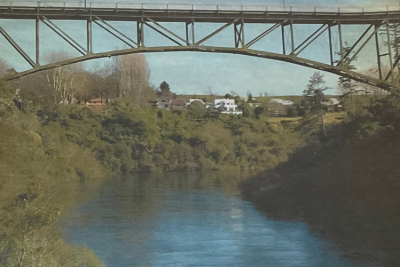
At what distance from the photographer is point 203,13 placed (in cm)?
571

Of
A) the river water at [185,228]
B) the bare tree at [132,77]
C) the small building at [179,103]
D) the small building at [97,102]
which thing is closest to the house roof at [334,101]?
the river water at [185,228]

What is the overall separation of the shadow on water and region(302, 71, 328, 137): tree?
0.52 meters

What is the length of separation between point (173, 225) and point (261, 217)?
1207 mm

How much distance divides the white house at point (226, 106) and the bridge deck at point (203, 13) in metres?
1.12

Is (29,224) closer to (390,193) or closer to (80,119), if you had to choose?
(80,119)

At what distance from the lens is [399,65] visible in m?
6.25

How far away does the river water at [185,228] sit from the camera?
545 cm

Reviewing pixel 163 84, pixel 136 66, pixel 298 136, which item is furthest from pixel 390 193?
pixel 136 66

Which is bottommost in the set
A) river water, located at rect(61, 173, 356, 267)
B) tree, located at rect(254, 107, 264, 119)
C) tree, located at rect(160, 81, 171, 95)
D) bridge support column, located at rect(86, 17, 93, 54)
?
river water, located at rect(61, 173, 356, 267)

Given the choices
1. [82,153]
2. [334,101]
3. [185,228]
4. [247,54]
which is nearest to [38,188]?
[82,153]

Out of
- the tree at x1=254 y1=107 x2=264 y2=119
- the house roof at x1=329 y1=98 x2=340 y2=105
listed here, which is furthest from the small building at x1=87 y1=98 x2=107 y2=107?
the house roof at x1=329 y1=98 x2=340 y2=105

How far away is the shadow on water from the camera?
19.6 ft

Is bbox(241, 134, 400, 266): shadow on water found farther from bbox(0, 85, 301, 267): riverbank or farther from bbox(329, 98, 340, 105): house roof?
bbox(329, 98, 340, 105): house roof

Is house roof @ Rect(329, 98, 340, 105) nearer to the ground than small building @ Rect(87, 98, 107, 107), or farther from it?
nearer to the ground
